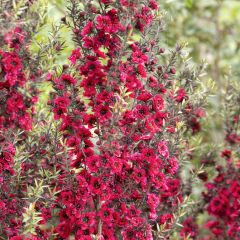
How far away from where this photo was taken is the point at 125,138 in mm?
2914

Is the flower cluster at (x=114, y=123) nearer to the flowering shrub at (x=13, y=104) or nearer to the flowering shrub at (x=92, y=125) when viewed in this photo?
the flowering shrub at (x=92, y=125)

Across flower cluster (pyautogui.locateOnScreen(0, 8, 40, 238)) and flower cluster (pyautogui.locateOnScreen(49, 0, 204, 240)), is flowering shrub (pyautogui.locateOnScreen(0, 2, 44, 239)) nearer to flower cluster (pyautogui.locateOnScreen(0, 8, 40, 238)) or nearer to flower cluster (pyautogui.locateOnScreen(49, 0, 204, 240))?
flower cluster (pyautogui.locateOnScreen(0, 8, 40, 238))

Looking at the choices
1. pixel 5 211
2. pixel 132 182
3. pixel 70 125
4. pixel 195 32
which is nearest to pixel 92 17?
pixel 70 125

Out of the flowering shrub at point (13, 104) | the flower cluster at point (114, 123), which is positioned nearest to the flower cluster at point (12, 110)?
the flowering shrub at point (13, 104)

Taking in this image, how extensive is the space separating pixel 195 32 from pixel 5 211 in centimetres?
396

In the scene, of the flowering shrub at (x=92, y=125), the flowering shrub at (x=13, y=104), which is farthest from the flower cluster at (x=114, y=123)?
the flowering shrub at (x=13, y=104)

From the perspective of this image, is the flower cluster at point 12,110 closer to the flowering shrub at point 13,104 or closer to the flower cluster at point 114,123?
the flowering shrub at point 13,104

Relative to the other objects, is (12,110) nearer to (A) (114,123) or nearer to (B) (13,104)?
(B) (13,104)

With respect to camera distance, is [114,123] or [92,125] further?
[92,125]

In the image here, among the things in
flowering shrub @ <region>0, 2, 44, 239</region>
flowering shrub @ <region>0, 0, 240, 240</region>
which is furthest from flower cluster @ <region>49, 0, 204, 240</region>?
flowering shrub @ <region>0, 2, 44, 239</region>

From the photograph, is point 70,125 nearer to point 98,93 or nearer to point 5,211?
point 98,93

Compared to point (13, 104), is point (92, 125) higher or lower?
lower

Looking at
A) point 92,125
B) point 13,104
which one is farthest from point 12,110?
point 92,125

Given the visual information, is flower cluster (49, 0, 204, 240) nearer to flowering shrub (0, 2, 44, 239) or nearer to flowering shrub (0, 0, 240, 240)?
flowering shrub (0, 0, 240, 240)
